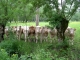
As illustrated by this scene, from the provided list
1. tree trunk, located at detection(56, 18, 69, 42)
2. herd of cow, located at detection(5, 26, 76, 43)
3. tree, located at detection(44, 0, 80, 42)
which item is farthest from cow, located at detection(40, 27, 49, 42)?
tree, located at detection(44, 0, 80, 42)

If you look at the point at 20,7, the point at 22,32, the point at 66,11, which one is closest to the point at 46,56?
the point at 66,11

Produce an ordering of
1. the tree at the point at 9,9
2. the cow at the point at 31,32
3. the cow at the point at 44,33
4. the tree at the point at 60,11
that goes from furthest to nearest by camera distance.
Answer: the cow at the point at 31,32 < the cow at the point at 44,33 < the tree at the point at 9,9 < the tree at the point at 60,11

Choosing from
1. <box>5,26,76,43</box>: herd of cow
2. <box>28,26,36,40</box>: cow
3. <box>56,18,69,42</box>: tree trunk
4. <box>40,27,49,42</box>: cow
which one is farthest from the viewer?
<box>28,26,36,40</box>: cow

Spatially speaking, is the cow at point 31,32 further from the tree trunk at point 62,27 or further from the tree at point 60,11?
the tree at point 60,11

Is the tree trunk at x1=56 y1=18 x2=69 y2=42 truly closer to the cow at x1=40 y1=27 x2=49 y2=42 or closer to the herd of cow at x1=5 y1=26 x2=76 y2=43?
the herd of cow at x1=5 y1=26 x2=76 y2=43

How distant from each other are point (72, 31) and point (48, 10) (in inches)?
118

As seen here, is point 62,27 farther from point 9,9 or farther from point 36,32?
point 36,32

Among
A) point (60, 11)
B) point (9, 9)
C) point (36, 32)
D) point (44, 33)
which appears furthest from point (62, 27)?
point (36, 32)

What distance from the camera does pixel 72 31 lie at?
12680 mm

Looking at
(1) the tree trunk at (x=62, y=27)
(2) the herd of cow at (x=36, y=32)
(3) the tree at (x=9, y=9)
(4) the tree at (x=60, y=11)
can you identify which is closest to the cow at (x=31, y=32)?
(2) the herd of cow at (x=36, y=32)

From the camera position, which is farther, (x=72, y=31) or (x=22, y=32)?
(x=22, y=32)

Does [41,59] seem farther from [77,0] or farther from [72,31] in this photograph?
[72,31]

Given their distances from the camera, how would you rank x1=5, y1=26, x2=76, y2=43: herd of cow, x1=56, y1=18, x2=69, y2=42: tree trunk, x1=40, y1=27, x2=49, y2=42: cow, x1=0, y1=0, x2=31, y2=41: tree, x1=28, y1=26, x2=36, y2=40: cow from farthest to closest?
x1=28, y1=26, x2=36, y2=40: cow < x1=40, y1=27, x2=49, y2=42: cow < x1=5, y1=26, x2=76, y2=43: herd of cow < x1=0, y1=0, x2=31, y2=41: tree < x1=56, y1=18, x2=69, y2=42: tree trunk

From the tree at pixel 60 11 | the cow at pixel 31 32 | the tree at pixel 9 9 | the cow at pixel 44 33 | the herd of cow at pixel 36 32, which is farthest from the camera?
the cow at pixel 31 32
